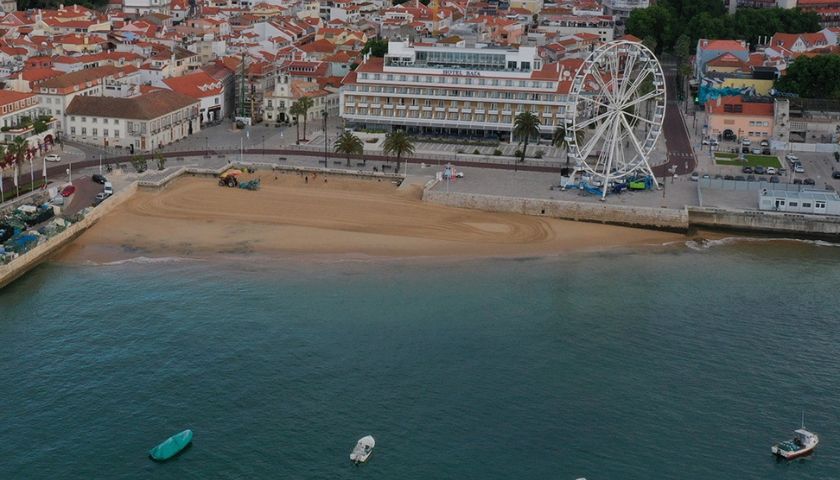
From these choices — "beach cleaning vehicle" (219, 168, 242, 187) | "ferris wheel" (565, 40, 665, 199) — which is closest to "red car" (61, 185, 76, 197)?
"beach cleaning vehicle" (219, 168, 242, 187)

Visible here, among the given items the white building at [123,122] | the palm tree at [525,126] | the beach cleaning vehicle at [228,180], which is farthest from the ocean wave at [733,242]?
the white building at [123,122]

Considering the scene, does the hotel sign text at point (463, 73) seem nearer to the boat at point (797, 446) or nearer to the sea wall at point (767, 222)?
the sea wall at point (767, 222)

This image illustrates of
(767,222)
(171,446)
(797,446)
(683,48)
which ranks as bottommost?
(171,446)

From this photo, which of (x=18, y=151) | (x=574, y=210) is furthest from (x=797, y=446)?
(x=18, y=151)

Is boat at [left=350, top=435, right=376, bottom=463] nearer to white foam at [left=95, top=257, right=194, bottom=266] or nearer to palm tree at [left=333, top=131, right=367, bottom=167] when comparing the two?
white foam at [left=95, top=257, right=194, bottom=266]

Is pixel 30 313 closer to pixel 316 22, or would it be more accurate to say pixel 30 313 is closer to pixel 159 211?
pixel 159 211

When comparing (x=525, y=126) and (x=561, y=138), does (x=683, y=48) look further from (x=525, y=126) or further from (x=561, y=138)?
(x=525, y=126)
